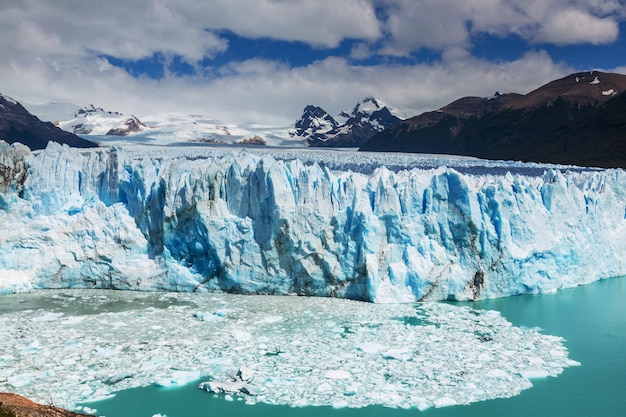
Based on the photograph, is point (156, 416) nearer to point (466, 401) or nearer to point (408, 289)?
point (466, 401)

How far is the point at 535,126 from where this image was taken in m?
58.4

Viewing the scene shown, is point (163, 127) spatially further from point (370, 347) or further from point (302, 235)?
point (370, 347)

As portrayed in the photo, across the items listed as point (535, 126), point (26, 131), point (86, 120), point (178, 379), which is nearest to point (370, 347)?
point (178, 379)

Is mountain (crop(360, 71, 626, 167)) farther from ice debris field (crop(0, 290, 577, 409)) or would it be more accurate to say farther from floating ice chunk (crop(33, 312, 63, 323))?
floating ice chunk (crop(33, 312, 63, 323))

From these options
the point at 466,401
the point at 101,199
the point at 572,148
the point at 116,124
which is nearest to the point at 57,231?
the point at 101,199

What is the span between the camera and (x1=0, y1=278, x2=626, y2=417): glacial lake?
700cm

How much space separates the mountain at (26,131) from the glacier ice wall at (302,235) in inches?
1555

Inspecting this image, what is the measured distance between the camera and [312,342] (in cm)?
881

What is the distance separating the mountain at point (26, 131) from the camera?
166 ft

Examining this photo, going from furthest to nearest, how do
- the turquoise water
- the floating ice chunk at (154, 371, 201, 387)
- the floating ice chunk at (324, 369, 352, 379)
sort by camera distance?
the floating ice chunk at (324, 369, 352, 379) → the floating ice chunk at (154, 371, 201, 387) → the turquoise water

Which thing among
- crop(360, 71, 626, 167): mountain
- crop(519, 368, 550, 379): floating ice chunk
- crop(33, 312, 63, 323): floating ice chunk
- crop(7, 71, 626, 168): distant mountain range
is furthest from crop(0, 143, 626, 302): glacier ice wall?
crop(360, 71, 626, 167): mountain

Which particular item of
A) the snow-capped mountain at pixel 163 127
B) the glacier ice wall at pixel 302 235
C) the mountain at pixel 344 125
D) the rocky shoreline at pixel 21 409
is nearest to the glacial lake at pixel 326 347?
the glacier ice wall at pixel 302 235

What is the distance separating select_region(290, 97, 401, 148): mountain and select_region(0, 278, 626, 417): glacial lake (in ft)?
239

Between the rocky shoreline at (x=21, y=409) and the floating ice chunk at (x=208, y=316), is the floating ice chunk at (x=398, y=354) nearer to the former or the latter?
the floating ice chunk at (x=208, y=316)
